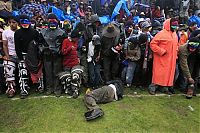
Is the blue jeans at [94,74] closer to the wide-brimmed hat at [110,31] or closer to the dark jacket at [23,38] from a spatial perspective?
the wide-brimmed hat at [110,31]

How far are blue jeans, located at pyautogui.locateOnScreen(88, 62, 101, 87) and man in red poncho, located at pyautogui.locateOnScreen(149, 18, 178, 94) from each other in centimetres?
169

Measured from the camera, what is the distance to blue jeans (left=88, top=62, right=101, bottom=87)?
28.0 ft

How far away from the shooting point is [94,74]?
8594mm

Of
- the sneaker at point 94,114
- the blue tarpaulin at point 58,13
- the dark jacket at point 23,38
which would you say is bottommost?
the sneaker at point 94,114

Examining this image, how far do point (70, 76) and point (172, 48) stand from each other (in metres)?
3.15

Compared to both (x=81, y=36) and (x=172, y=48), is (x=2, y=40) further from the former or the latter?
(x=172, y=48)

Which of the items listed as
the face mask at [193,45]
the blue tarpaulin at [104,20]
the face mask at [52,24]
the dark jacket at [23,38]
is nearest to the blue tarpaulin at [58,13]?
the blue tarpaulin at [104,20]

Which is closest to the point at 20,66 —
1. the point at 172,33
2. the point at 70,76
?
the point at 70,76

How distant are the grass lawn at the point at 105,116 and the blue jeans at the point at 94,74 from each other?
3.13ft

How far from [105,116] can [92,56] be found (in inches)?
89.3

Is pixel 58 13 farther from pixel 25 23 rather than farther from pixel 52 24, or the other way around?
pixel 25 23

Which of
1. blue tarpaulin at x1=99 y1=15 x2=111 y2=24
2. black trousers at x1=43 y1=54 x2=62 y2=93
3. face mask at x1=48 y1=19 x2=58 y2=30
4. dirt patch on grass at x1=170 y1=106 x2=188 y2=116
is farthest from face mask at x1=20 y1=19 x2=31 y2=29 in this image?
dirt patch on grass at x1=170 y1=106 x2=188 y2=116

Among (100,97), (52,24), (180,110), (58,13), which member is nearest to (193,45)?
(180,110)

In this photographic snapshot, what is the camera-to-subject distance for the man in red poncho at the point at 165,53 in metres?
8.18
